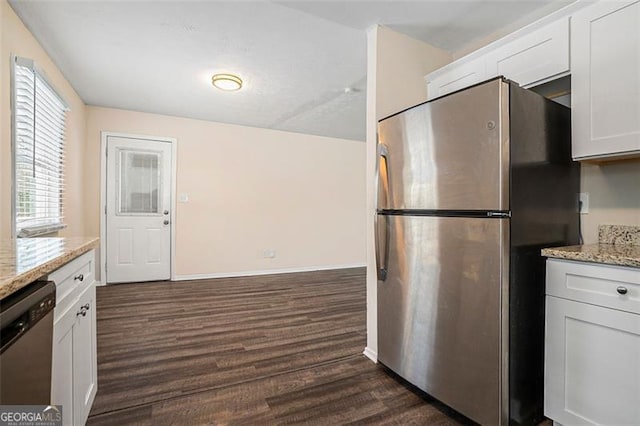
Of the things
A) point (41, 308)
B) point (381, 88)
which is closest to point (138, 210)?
point (381, 88)

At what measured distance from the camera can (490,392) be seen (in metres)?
1.45

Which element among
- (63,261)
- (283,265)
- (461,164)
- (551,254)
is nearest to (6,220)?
(63,261)

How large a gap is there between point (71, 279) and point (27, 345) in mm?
572

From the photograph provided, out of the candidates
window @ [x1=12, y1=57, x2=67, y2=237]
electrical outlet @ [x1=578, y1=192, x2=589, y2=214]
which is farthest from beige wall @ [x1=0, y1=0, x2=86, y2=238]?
electrical outlet @ [x1=578, y1=192, x2=589, y2=214]

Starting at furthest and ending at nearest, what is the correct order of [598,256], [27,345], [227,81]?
[227,81] < [598,256] < [27,345]

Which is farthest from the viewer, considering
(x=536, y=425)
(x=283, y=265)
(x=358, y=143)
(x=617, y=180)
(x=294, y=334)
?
(x=358, y=143)

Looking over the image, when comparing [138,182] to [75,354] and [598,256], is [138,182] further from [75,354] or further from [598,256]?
[598,256]

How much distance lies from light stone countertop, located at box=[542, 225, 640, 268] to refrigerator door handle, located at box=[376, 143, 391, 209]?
85cm

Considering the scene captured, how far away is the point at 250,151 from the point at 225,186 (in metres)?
0.69

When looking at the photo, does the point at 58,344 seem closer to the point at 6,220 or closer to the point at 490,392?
the point at 6,220

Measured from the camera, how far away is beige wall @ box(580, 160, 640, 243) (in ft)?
5.54

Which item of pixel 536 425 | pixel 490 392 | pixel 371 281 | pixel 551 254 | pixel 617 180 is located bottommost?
pixel 536 425

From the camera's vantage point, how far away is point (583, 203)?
1.83 meters

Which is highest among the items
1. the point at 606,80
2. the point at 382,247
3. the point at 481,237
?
the point at 606,80
